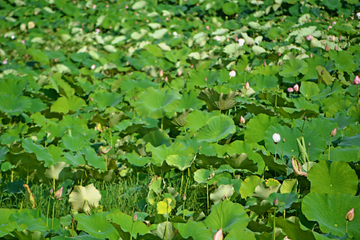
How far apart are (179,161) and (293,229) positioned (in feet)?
2.15

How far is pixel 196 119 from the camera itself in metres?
2.05

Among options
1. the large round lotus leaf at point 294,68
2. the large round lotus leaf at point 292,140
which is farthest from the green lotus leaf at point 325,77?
the large round lotus leaf at point 292,140

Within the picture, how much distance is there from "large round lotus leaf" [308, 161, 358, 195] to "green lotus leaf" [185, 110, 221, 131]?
84cm

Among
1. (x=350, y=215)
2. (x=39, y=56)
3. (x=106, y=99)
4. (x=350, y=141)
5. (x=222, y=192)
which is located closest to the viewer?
(x=350, y=215)

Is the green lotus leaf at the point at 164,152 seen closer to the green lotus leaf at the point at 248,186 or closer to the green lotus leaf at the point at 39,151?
the green lotus leaf at the point at 248,186

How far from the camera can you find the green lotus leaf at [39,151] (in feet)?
5.97

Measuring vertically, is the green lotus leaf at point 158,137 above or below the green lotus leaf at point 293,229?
below

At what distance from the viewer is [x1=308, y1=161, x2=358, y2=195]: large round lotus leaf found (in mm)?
Result: 1322

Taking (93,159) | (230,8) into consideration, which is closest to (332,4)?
(230,8)

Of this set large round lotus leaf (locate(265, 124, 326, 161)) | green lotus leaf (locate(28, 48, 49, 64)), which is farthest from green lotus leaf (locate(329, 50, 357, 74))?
green lotus leaf (locate(28, 48, 49, 64))

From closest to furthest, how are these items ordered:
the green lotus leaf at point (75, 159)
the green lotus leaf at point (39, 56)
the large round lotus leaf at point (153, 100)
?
1. the green lotus leaf at point (75, 159)
2. the large round lotus leaf at point (153, 100)
3. the green lotus leaf at point (39, 56)

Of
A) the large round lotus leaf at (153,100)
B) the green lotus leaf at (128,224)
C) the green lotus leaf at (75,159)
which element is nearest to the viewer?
the green lotus leaf at (128,224)

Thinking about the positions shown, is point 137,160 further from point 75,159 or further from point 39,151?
point 39,151

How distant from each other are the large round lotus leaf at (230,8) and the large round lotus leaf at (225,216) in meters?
4.76
